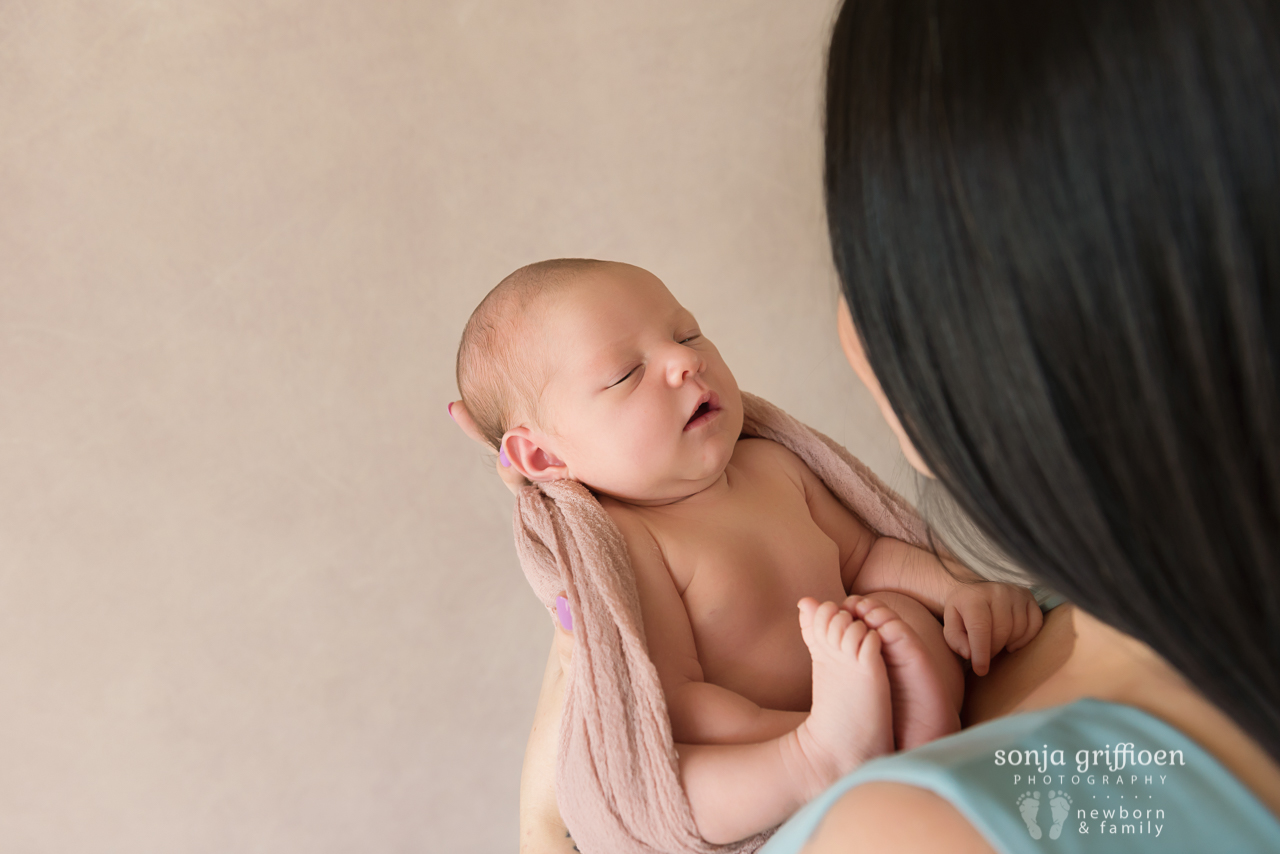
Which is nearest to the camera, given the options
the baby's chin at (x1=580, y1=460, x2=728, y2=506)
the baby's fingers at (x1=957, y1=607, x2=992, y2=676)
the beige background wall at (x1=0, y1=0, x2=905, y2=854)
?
the baby's fingers at (x1=957, y1=607, x2=992, y2=676)

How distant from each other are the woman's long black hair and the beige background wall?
1085 millimetres

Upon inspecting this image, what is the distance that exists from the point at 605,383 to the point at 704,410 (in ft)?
0.38

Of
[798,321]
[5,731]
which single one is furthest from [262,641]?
[798,321]

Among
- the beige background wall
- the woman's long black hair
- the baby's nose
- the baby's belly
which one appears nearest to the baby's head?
the baby's nose

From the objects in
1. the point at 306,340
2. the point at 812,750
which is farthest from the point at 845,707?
the point at 306,340

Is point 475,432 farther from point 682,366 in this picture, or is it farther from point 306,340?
point 306,340

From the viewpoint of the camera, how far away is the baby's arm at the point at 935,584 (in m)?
0.79

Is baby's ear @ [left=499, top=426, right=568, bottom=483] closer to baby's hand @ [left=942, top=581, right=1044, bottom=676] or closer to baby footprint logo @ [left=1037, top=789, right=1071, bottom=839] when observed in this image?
baby's hand @ [left=942, top=581, right=1044, bottom=676]

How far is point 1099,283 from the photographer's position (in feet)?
1.13

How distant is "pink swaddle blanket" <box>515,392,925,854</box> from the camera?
71 centimetres

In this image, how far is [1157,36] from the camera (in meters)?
0.33

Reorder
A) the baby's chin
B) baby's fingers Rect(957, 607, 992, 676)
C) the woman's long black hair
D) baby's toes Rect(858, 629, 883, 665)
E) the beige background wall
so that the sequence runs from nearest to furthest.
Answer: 1. the woman's long black hair
2. baby's toes Rect(858, 629, 883, 665)
3. baby's fingers Rect(957, 607, 992, 676)
4. the baby's chin
5. the beige background wall

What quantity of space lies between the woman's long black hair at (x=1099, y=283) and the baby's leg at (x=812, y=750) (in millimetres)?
253

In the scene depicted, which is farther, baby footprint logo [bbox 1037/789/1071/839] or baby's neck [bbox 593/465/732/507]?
baby's neck [bbox 593/465/732/507]
